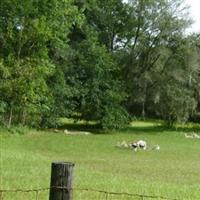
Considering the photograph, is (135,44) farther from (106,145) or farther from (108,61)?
(106,145)

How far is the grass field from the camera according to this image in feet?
37.9

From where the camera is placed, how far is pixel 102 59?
1489 inches

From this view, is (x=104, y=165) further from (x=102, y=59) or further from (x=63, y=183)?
(x=102, y=59)

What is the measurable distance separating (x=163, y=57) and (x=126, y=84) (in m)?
3.18

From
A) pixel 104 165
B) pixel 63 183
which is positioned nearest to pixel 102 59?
pixel 104 165

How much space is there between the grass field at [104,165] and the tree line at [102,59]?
404 cm

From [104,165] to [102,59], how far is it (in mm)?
20718

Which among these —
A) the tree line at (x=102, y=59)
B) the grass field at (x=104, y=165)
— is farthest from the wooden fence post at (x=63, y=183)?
the tree line at (x=102, y=59)

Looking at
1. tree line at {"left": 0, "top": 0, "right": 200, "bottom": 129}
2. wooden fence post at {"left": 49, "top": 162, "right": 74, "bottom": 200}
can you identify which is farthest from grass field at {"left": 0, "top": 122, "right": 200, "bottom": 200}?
wooden fence post at {"left": 49, "top": 162, "right": 74, "bottom": 200}

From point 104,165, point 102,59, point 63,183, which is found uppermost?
point 102,59

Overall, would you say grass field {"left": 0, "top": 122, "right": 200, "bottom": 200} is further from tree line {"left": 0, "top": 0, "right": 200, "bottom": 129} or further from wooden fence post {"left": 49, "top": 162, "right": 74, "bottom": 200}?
wooden fence post {"left": 49, "top": 162, "right": 74, "bottom": 200}

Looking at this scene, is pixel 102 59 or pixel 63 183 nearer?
pixel 63 183

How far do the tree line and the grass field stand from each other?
4.04 meters

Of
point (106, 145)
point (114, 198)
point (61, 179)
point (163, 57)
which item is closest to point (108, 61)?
point (163, 57)
